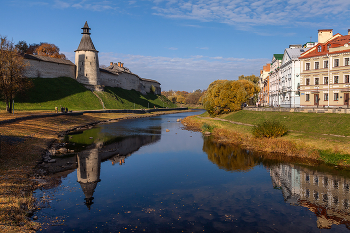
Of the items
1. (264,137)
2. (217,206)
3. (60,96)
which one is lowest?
(217,206)

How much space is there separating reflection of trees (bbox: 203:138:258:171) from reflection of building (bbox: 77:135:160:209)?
7.57m

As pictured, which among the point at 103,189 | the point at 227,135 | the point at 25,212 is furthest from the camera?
the point at 227,135

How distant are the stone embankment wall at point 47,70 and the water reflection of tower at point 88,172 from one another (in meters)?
56.8

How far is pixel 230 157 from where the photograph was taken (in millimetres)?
22891

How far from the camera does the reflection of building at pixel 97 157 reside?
15303 mm

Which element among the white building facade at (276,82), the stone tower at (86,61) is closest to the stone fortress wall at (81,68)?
the stone tower at (86,61)

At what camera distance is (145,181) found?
16.2 meters

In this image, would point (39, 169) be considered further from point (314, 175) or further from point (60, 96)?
point (60, 96)

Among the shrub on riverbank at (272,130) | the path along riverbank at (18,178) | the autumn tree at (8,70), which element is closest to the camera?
the path along riverbank at (18,178)

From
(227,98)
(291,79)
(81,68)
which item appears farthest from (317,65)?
(81,68)

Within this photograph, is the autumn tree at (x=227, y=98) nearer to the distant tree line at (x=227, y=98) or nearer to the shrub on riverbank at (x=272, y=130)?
the distant tree line at (x=227, y=98)

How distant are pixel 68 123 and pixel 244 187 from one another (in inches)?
1378

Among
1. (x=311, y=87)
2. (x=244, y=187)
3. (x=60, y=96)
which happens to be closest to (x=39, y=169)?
(x=244, y=187)

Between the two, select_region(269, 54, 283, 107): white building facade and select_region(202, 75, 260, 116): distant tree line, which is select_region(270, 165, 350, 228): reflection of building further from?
select_region(269, 54, 283, 107): white building facade
